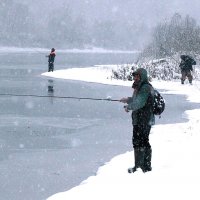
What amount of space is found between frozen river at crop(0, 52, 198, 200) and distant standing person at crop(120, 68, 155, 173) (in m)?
1.22

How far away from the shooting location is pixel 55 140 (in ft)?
41.3

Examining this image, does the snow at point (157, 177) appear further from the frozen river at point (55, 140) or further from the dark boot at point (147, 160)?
the frozen river at point (55, 140)

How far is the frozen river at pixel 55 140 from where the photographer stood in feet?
29.3

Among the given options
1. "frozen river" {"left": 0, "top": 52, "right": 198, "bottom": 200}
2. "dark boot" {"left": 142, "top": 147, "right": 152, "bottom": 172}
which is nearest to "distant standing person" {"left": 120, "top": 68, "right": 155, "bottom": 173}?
"dark boot" {"left": 142, "top": 147, "right": 152, "bottom": 172}

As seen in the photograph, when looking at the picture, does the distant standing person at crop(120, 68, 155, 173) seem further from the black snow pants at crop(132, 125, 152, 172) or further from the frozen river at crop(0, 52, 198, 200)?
the frozen river at crop(0, 52, 198, 200)

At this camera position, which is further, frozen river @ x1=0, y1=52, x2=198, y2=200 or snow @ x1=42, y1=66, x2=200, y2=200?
frozen river @ x1=0, y1=52, x2=198, y2=200

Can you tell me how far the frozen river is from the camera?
29.3ft

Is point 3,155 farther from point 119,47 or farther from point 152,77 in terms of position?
point 119,47

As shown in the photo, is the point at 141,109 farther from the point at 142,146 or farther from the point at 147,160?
the point at 147,160

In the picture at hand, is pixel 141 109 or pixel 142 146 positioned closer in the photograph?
pixel 141 109

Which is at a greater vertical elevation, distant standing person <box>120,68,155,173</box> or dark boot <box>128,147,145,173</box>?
distant standing person <box>120,68,155,173</box>

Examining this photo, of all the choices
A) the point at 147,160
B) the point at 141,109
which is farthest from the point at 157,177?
the point at 141,109

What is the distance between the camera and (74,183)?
349 inches

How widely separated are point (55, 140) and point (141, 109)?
14.8 ft
